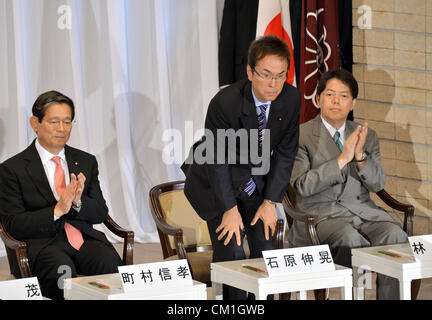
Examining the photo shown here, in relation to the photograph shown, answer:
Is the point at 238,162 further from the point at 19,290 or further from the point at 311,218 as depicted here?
the point at 19,290

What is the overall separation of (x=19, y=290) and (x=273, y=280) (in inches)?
35.5

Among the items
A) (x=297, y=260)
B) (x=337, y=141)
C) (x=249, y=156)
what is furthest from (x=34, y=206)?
(x=337, y=141)

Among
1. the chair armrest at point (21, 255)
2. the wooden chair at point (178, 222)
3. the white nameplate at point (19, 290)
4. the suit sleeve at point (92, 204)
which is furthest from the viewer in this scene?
the wooden chair at point (178, 222)

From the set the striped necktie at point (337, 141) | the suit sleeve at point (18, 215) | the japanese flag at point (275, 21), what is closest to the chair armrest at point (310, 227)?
the striped necktie at point (337, 141)

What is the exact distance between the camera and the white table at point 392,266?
10.3ft

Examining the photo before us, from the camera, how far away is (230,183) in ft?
11.0

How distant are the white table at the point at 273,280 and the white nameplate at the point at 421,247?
287mm

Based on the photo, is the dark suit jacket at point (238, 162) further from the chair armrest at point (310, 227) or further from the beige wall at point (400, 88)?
the beige wall at point (400, 88)

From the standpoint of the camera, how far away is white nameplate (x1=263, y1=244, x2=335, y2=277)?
9.67 feet

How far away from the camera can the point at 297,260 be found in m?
3.00

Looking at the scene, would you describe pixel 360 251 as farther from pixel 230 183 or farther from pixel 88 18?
pixel 88 18

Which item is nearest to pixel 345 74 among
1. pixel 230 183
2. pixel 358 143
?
pixel 358 143

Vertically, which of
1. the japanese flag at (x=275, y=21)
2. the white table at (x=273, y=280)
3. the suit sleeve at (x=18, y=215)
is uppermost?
the japanese flag at (x=275, y=21)
